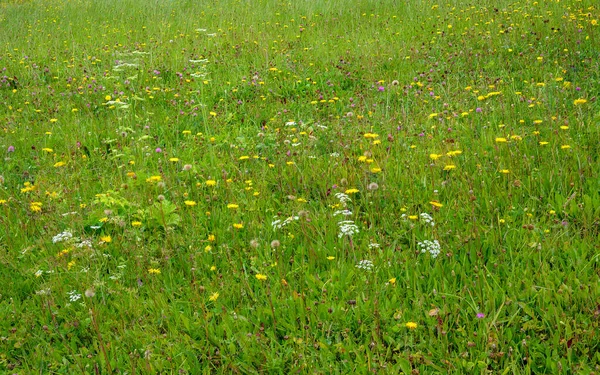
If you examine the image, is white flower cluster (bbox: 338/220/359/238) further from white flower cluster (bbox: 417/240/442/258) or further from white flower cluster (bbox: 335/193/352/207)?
white flower cluster (bbox: 417/240/442/258)

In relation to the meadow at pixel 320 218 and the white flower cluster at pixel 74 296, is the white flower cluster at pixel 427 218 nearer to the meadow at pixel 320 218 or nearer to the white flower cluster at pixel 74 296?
the meadow at pixel 320 218

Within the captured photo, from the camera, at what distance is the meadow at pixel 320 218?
2.25m

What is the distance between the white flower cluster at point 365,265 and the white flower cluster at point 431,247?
0.27 metres

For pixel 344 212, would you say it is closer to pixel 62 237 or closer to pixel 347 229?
pixel 347 229

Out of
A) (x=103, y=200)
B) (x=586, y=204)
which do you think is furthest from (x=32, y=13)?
(x=586, y=204)

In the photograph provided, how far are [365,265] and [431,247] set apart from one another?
36cm

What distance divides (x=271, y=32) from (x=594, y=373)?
23.9 feet

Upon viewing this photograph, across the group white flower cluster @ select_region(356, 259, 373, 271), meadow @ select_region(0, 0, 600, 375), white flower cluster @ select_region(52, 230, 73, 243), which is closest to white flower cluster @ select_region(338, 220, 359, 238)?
meadow @ select_region(0, 0, 600, 375)

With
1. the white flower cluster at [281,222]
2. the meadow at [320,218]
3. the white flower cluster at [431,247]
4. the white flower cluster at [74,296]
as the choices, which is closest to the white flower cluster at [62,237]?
the meadow at [320,218]

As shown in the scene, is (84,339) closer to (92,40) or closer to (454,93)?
(454,93)

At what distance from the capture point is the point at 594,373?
6.18 feet

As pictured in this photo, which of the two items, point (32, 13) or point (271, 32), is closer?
point (271, 32)

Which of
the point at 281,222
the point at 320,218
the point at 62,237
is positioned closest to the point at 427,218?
the point at 320,218

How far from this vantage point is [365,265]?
264 centimetres
